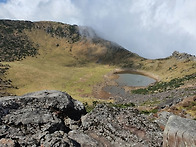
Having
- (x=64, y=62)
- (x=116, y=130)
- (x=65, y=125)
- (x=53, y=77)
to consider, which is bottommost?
(x=53, y=77)

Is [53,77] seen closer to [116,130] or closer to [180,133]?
[116,130]

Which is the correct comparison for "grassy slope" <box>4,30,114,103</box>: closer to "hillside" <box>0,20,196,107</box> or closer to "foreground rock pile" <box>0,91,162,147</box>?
"hillside" <box>0,20,196,107</box>

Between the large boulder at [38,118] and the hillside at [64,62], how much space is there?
43.3 meters

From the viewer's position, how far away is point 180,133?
1435cm

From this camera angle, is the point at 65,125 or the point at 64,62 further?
the point at 64,62

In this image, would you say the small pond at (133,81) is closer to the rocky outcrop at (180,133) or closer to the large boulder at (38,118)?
the large boulder at (38,118)

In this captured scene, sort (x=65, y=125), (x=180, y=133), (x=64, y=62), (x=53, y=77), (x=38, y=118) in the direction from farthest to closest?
1. (x=64, y=62)
2. (x=53, y=77)
3. (x=65, y=125)
4. (x=38, y=118)
5. (x=180, y=133)

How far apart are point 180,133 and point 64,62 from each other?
445 feet

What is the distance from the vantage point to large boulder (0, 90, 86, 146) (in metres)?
14.6

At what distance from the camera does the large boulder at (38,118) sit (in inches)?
574

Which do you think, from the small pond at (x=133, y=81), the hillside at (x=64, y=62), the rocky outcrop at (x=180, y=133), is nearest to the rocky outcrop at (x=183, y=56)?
the hillside at (x=64, y=62)

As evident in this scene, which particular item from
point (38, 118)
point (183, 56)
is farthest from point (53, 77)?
point (183, 56)

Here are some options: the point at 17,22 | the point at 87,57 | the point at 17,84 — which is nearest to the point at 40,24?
the point at 17,22

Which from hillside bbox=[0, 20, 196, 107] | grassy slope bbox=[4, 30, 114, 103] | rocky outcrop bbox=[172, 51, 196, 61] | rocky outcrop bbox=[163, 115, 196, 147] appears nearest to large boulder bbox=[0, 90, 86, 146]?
rocky outcrop bbox=[163, 115, 196, 147]
